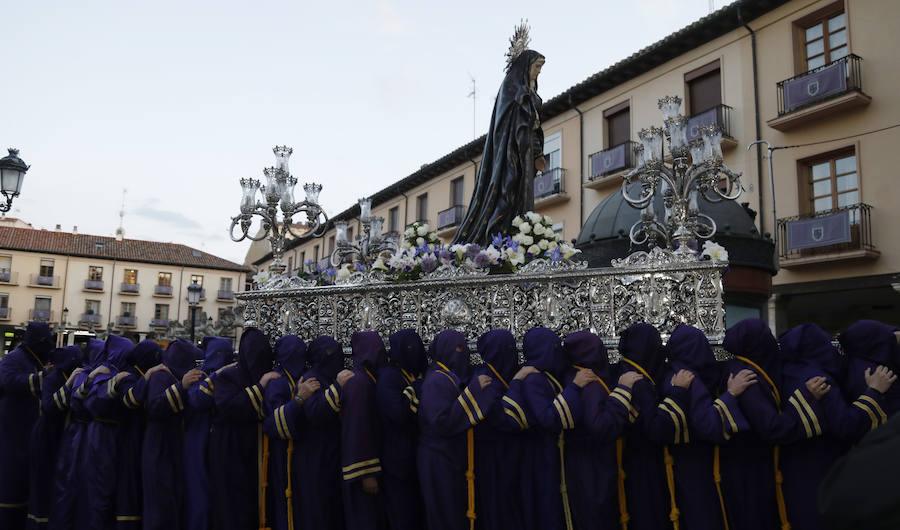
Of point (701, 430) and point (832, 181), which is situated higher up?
point (832, 181)

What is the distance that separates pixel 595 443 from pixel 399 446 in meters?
1.58

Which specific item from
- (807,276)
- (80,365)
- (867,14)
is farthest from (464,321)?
(867,14)

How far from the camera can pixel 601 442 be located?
181 inches

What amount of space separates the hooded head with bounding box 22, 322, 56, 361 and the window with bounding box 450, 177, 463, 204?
20.7m

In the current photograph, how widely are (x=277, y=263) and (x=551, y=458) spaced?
4.24 metres

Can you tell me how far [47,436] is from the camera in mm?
6996

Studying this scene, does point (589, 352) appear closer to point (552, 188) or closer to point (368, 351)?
point (368, 351)

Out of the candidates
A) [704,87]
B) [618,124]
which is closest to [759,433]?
[704,87]

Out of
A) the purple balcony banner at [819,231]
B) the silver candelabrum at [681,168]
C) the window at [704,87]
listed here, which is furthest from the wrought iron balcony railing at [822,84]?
the silver candelabrum at [681,168]

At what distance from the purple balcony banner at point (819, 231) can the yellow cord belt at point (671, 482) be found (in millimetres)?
11462

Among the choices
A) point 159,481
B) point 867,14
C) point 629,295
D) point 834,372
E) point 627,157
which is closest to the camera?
point 834,372

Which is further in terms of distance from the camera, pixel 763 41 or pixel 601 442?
pixel 763 41

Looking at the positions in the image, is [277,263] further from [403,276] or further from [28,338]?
[28,338]

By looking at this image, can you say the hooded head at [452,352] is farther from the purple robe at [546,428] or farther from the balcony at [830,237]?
the balcony at [830,237]
